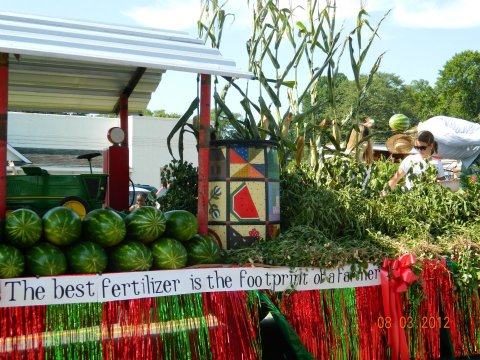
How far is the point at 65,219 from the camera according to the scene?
12.6ft

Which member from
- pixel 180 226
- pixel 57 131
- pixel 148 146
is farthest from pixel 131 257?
pixel 57 131

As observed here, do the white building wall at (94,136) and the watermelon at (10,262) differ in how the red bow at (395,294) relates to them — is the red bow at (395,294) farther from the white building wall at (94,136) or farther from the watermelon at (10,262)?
the white building wall at (94,136)

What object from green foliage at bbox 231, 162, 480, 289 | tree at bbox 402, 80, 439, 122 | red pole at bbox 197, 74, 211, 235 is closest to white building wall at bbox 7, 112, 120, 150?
green foliage at bbox 231, 162, 480, 289

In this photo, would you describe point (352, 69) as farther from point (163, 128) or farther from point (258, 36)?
point (163, 128)

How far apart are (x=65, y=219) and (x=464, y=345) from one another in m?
3.30

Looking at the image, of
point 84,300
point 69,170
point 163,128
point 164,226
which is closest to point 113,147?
point 164,226

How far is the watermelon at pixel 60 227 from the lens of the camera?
3.80 metres

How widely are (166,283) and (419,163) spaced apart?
307 centimetres

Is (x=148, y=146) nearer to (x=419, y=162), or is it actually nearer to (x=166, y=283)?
(x=419, y=162)

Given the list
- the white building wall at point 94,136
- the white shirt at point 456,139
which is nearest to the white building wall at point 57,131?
the white building wall at point 94,136

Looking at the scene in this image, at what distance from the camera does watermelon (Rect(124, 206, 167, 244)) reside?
160 inches

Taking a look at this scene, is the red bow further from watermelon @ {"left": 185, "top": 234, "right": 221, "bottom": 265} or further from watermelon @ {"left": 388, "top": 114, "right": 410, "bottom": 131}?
watermelon @ {"left": 388, "top": 114, "right": 410, "bottom": 131}

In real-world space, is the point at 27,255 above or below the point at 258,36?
below
